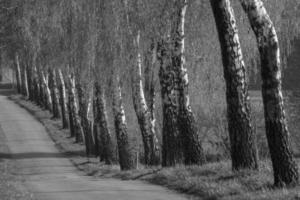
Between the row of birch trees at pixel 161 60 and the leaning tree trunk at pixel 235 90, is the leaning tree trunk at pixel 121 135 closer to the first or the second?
the row of birch trees at pixel 161 60

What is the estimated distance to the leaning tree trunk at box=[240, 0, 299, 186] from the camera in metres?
13.9

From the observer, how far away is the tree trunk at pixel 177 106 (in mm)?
20625

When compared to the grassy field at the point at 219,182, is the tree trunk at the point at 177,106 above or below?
above

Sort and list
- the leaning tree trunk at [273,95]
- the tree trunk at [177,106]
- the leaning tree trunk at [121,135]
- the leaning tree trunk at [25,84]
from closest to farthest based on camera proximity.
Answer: the leaning tree trunk at [273,95] → the tree trunk at [177,106] → the leaning tree trunk at [121,135] → the leaning tree trunk at [25,84]

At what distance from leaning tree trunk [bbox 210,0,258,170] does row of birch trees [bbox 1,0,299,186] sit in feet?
0.07

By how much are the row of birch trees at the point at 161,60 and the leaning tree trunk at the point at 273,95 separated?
0.02 m

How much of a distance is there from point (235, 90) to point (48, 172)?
18709 millimetres

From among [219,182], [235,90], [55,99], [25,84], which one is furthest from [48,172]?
[25,84]

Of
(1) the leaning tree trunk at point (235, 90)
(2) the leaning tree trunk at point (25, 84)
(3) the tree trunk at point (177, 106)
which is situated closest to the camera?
(1) the leaning tree trunk at point (235, 90)

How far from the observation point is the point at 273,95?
13953mm

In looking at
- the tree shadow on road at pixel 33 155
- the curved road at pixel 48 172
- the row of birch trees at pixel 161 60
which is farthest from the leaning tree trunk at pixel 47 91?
the row of birch trees at pixel 161 60

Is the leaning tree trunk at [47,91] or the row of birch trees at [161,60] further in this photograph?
the leaning tree trunk at [47,91]

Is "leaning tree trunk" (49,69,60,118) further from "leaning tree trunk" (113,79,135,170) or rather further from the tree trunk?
the tree trunk

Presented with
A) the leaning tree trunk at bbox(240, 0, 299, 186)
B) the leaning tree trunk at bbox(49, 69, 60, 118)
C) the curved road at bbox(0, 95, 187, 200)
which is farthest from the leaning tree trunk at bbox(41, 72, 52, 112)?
the leaning tree trunk at bbox(240, 0, 299, 186)
